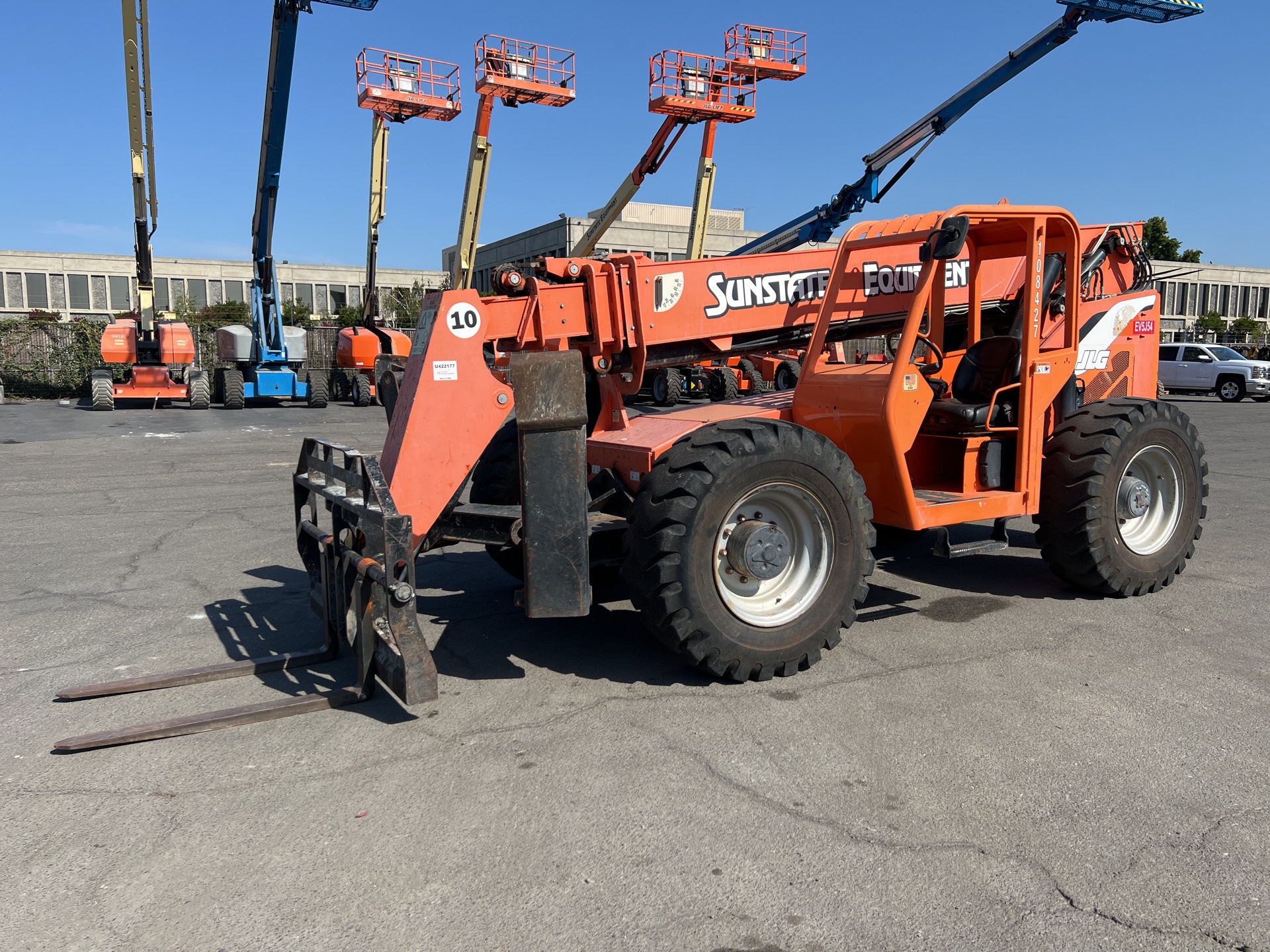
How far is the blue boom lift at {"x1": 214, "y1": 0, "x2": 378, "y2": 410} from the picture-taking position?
24891 millimetres

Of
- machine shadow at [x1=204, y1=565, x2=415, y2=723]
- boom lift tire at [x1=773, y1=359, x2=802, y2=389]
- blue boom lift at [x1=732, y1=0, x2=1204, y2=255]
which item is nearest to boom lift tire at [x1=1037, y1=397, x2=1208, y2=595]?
machine shadow at [x1=204, y1=565, x2=415, y2=723]

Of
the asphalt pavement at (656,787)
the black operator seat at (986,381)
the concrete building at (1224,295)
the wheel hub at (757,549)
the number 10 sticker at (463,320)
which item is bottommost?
the asphalt pavement at (656,787)

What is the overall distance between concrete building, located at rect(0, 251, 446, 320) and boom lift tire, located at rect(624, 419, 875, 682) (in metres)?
70.9

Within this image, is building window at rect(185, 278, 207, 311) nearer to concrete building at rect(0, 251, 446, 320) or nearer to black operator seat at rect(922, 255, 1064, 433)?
concrete building at rect(0, 251, 446, 320)

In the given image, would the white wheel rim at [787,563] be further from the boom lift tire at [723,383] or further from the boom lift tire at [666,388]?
the boom lift tire at [723,383]

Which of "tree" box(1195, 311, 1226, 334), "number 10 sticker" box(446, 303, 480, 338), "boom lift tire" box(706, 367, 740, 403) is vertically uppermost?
"tree" box(1195, 311, 1226, 334)

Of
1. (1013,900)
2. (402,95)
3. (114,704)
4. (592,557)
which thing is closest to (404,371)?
(592,557)

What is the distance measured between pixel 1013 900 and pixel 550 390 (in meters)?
2.80

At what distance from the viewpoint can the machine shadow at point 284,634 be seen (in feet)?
15.2

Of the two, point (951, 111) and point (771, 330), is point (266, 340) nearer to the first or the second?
point (951, 111)

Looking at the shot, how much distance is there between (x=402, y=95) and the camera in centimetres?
2941

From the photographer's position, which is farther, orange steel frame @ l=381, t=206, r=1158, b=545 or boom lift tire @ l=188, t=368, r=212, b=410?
boom lift tire @ l=188, t=368, r=212, b=410

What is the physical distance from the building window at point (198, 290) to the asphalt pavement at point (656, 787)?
272ft

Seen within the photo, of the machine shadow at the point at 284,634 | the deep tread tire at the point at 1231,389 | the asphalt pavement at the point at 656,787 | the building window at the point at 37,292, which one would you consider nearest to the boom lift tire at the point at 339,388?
the machine shadow at the point at 284,634
